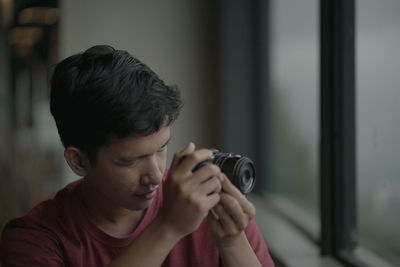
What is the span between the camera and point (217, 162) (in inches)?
42.6

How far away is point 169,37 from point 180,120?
1.48ft

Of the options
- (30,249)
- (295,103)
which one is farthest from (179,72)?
(30,249)

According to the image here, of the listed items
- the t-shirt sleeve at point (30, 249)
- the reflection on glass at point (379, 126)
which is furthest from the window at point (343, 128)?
the t-shirt sleeve at point (30, 249)

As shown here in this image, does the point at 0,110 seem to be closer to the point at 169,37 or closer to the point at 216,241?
the point at 169,37

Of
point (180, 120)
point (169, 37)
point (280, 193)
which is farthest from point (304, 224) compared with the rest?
point (169, 37)

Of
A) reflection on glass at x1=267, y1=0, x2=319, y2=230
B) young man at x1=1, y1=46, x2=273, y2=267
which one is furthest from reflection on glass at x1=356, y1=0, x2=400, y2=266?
young man at x1=1, y1=46, x2=273, y2=267

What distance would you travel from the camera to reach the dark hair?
3.52ft

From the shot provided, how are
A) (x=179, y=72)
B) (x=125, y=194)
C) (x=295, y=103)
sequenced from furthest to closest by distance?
(x=179, y=72)
(x=295, y=103)
(x=125, y=194)

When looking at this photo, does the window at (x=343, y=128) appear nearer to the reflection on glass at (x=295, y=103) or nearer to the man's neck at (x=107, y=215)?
the reflection on glass at (x=295, y=103)

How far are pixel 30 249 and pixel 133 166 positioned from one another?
10.6 inches

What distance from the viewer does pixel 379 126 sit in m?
1.71

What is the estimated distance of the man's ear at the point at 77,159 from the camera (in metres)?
1.17

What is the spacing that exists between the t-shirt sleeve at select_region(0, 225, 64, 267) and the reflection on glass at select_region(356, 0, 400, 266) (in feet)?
3.05

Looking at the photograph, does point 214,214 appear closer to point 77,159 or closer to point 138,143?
point 138,143
